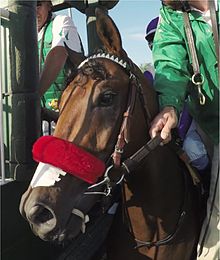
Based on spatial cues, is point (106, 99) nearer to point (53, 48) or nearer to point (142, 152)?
point (142, 152)

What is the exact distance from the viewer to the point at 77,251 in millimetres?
2432

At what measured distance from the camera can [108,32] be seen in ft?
5.67

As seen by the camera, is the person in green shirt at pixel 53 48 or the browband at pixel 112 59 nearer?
the browband at pixel 112 59

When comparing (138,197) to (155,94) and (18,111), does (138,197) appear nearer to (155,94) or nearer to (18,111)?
(155,94)

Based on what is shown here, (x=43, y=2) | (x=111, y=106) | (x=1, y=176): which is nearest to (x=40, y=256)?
(x=1, y=176)

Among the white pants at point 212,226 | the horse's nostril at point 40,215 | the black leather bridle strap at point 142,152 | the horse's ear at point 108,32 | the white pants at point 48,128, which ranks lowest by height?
the white pants at point 212,226

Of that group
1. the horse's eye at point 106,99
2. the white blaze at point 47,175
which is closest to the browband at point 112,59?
the horse's eye at point 106,99

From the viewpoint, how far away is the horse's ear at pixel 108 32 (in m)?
1.69

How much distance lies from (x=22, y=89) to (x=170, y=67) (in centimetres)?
90

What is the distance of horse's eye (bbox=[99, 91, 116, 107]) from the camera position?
64.4 inches

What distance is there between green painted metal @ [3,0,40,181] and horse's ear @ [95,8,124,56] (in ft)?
2.05

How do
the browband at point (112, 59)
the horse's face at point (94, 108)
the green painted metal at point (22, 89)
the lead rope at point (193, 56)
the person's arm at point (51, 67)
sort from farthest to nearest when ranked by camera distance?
the person's arm at point (51, 67)
the green painted metal at point (22, 89)
the lead rope at point (193, 56)
the browband at point (112, 59)
the horse's face at point (94, 108)

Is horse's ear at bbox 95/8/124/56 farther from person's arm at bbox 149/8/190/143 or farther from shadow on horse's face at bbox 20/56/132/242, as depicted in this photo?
person's arm at bbox 149/8/190/143

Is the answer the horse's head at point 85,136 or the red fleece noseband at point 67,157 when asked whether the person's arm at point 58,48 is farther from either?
the red fleece noseband at point 67,157
